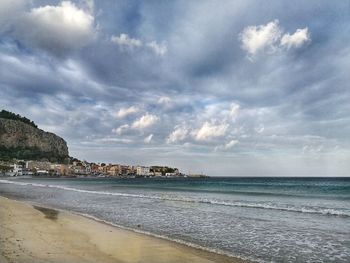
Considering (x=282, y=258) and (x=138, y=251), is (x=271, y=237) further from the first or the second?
(x=138, y=251)

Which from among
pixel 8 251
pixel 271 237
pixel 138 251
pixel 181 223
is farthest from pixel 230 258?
pixel 181 223

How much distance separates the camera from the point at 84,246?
13898mm

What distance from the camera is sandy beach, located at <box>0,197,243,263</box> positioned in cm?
1162

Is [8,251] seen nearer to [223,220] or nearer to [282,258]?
[282,258]

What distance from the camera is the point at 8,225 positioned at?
18016mm

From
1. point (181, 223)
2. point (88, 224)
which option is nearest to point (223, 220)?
point (181, 223)

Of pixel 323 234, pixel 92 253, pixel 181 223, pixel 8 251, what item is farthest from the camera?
pixel 181 223

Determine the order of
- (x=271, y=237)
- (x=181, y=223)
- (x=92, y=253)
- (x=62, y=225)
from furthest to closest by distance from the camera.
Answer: (x=181, y=223), (x=62, y=225), (x=271, y=237), (x=92, y=253)

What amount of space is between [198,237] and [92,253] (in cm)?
592

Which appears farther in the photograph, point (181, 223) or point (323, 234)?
point (181, 223)

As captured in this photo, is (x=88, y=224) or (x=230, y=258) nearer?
(x=230, y=258)

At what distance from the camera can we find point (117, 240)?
15.6 m

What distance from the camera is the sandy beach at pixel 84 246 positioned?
11.6 m

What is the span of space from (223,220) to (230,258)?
9955 mm
